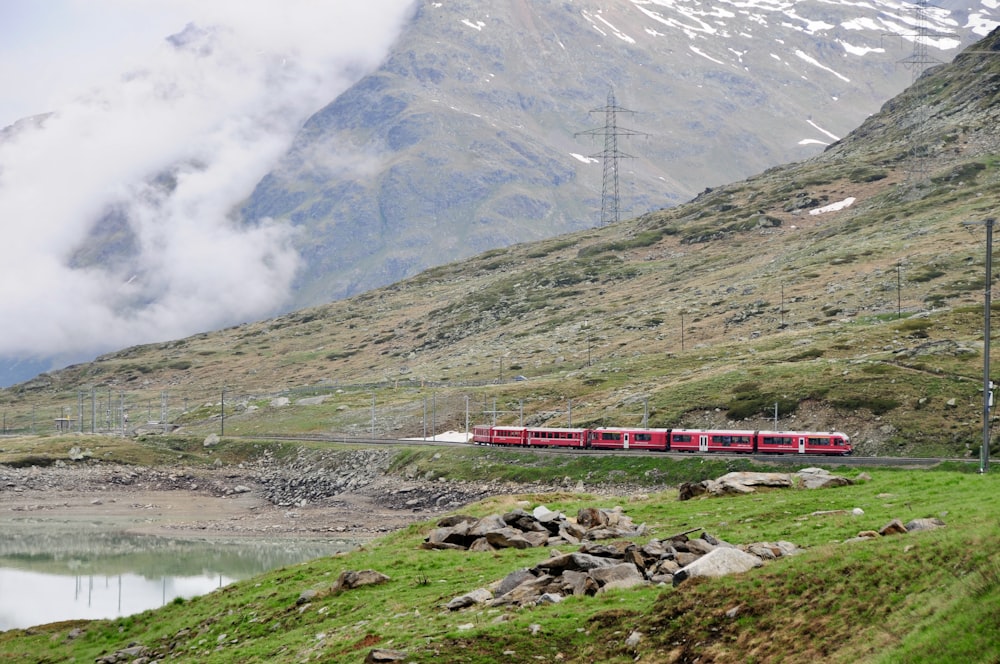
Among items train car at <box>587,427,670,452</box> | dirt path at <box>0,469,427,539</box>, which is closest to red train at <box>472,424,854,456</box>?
train car at <box>587,427,670,452</box>

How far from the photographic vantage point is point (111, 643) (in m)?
44.9

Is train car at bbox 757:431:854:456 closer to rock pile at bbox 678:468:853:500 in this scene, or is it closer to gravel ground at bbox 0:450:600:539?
gravel ground at bbox 0:450:600:539

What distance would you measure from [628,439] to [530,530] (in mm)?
67347

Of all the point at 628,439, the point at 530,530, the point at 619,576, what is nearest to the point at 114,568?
the point at 628,439

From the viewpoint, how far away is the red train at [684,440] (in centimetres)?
9625

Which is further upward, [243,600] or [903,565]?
[903,565]

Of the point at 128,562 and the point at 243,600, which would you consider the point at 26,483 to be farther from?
the point at 243,600

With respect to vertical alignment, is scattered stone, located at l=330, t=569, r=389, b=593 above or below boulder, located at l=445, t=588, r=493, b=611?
below

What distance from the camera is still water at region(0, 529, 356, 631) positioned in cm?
6831

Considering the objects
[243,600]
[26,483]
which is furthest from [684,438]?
[26,483]

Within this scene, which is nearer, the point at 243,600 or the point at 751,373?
the point at 243,600

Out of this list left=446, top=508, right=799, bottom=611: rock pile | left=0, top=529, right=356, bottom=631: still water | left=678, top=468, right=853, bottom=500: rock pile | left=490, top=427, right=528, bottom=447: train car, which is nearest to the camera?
left=446, top=508, right=799, bottom=611: rock pile

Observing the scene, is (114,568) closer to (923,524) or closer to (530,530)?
(530,530)

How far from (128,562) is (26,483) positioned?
221 ft
